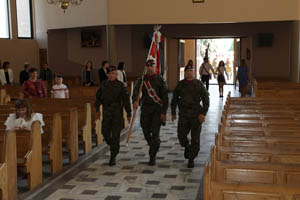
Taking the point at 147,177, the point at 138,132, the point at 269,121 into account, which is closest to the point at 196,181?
the point at 147,177

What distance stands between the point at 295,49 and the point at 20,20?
1079 cm

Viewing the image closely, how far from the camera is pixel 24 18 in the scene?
17.2 m

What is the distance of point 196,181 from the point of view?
555 centimetres

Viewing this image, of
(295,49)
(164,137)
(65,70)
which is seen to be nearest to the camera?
(164,137)

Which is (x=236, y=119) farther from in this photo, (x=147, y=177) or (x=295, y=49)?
(x=295, y=49)

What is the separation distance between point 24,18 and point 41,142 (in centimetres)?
1273

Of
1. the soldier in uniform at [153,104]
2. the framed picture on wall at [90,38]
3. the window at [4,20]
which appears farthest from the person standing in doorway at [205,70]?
the soldier in uniform at [153,104]

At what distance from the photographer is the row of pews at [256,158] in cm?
268

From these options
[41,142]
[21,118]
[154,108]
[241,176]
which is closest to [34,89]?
[21,118]

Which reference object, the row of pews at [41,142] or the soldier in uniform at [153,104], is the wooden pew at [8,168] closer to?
the row of pews at [41,142]

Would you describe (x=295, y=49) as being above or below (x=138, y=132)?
above

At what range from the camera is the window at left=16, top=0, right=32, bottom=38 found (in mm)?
17039

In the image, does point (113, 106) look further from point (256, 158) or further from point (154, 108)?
point (256, 158)

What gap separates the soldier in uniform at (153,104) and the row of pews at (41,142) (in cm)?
114
